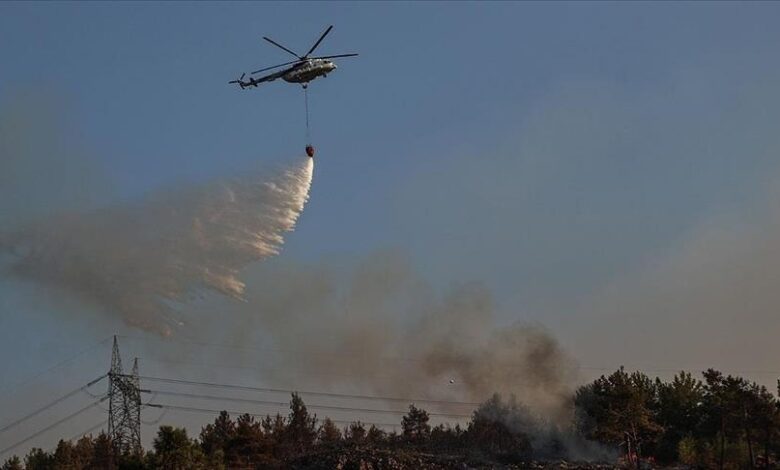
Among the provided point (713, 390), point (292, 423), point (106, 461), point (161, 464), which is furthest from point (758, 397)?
point (106, 461)

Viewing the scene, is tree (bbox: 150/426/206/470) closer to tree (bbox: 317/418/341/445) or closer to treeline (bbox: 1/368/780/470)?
treeline (bbox: 1/368/780/470)

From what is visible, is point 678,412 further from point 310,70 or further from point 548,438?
point 310,70

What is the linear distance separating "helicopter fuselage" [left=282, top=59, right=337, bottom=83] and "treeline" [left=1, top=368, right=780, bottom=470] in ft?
122

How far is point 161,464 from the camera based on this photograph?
3558 inches

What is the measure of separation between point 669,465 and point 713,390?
11.9 metres

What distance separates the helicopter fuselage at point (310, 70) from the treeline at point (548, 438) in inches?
1469

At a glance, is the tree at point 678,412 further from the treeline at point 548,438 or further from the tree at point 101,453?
the tree at point 101,453

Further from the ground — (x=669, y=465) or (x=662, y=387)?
(x=662, y=387)

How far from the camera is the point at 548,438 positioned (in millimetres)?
138500

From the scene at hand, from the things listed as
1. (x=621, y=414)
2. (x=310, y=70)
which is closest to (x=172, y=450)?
(x=310, y=70)

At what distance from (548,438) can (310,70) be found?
72.2m

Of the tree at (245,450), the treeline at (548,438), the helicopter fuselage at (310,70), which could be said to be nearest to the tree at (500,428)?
the treeline at (548,438)

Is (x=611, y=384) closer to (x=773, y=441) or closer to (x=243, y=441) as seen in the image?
(x=773, y=441)

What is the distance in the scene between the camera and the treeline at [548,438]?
104 metres
